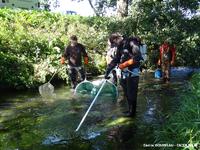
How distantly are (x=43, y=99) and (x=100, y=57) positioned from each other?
25.4 ft

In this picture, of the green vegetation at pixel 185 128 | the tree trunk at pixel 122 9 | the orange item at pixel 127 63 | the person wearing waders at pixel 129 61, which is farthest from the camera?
the tree trunk at pixel 122 9

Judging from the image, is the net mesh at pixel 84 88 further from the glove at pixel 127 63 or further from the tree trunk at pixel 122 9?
the tree trunk at pixel 122 9

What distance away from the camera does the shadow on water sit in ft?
27.0

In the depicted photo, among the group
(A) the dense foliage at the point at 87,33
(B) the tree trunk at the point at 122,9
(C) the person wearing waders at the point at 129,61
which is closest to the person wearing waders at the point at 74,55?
(A) the dense foliage at the point at 87,33

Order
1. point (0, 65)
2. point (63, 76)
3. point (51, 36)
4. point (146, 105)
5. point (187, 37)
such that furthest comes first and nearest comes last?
point (187, 37)
point (51, 36)
point (63, 76)
point (0, 65)
point (146, 105)

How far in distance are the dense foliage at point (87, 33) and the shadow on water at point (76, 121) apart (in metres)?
2.57

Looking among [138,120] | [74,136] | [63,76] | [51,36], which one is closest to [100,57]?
[51,36]

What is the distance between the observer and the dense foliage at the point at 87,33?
55.4ft

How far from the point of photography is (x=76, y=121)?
33.0 feet

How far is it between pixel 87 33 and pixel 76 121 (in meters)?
12.4

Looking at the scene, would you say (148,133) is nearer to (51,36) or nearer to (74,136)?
(74,136)

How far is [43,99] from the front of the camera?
13.6 meters

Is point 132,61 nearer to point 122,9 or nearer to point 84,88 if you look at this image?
point 84,88

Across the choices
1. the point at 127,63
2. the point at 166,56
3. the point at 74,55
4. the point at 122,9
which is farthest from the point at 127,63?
the point at 122,9
